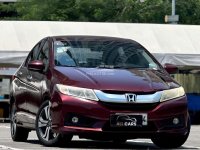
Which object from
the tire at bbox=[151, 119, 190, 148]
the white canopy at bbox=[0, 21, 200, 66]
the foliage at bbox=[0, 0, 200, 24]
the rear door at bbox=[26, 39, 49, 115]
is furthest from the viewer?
the foliage at bbox=[0, 0, 200, 24]

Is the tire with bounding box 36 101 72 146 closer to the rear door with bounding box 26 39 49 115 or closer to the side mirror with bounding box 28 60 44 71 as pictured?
the rear door with bounding box 26 39 49 115

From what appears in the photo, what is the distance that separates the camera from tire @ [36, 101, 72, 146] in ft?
36.7

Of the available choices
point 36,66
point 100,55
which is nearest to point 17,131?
point 36,66

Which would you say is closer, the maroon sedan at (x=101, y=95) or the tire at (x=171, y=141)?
the maroon sedan at (x=101, y=95)

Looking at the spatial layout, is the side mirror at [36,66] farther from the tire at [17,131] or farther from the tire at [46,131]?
the tire at [17,131]

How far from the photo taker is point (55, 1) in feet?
152

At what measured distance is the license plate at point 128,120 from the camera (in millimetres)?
10750

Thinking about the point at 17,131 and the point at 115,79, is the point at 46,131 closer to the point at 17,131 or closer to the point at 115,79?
the point at 115,79

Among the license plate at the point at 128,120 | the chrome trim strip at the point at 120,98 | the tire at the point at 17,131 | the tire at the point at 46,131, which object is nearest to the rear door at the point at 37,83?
the tire at the point at 46,131

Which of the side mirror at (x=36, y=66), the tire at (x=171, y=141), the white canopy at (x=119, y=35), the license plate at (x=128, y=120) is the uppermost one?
the side mirror at (x=36, y=66)

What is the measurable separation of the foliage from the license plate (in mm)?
33836

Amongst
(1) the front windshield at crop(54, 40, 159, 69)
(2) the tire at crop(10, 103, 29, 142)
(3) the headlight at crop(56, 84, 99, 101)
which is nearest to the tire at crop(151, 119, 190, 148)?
(1) the front windshield at crop(54, 40, 159, 69)

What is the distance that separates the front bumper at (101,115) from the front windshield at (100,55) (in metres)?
0.95

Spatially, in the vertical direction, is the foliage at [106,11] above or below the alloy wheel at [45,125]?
below
